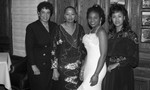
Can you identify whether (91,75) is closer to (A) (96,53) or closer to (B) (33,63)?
(A) (96,53)

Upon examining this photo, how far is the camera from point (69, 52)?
2656 millimetres

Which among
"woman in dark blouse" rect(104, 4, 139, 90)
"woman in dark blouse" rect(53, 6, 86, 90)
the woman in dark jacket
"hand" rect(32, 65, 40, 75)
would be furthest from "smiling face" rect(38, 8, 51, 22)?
"woman in dark blouse" rect(104, 4, 139, 90)

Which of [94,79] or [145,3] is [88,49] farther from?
[145,3]

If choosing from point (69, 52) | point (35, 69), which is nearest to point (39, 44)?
point (35, 69)

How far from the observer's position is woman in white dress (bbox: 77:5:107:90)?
7.62 ft

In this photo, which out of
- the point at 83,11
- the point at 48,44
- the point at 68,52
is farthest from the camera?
the point at 83,11

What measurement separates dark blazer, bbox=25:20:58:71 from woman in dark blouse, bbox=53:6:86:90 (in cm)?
15

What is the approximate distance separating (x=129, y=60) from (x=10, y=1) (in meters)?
3.10

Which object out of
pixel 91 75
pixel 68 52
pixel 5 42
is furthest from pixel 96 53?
pixel 5 42

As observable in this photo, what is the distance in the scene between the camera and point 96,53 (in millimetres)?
2391

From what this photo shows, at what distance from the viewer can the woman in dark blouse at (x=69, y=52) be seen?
2658mm

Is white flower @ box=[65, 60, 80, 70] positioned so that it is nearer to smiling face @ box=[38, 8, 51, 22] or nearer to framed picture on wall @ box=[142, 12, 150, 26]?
smiling face @ box=[38, 8, 51, 22]

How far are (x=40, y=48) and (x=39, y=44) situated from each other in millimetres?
56

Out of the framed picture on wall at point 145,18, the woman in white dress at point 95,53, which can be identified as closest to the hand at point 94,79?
the woman in white dress at point 95,53
